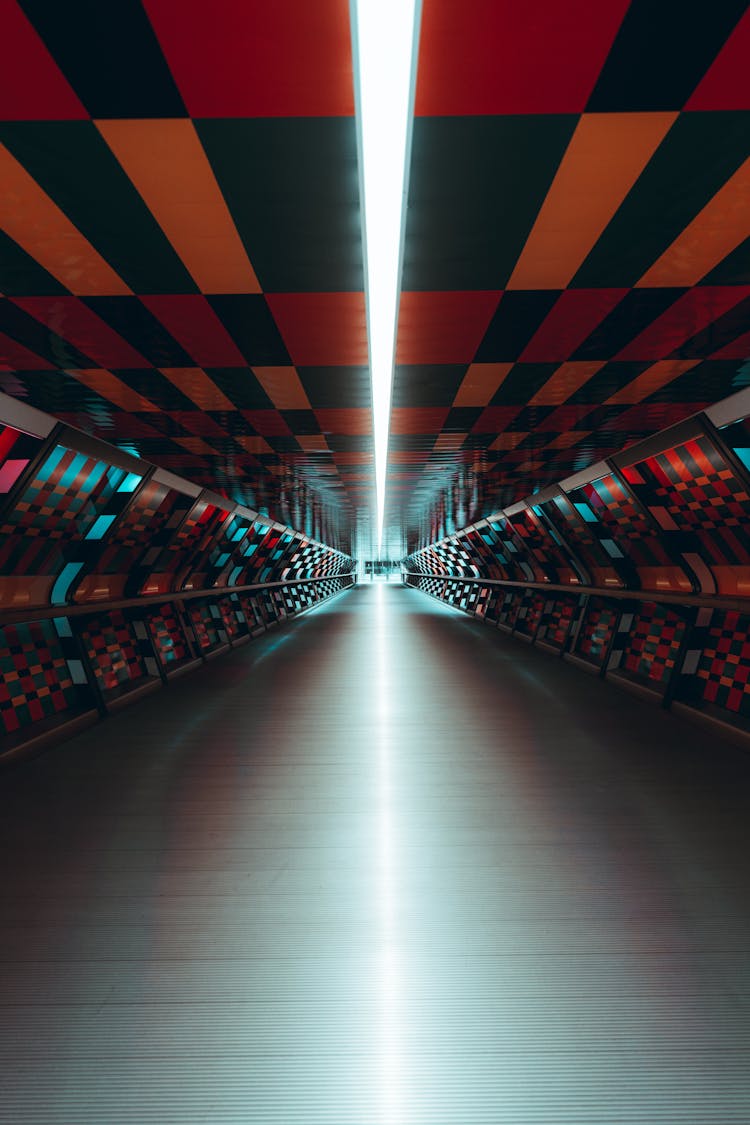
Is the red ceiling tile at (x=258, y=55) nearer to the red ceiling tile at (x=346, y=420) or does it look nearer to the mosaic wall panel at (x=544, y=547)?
the red ceiling tile at (x=346, y=420)

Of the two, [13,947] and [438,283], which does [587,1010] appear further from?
[438,283]

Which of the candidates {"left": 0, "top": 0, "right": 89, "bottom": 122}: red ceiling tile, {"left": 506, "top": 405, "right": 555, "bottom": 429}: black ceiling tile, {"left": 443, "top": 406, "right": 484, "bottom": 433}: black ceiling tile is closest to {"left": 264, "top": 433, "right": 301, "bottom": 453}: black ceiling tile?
{"left": 443, "top": 406, "right": 484, "bottom": 433}: black ceiling tile

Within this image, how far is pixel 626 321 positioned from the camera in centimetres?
296

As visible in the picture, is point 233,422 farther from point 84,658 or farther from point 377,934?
point 377,934

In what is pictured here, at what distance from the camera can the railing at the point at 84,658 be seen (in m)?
4.28

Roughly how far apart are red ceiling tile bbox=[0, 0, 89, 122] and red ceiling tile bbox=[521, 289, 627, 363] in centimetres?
220

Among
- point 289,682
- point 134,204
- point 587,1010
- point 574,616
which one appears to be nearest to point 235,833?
point 587,1010

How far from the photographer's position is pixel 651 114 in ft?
5.46

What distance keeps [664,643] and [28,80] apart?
6.30m

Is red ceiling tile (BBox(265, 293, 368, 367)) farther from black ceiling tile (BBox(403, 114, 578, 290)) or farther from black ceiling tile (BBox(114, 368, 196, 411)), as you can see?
black ceiling tile (BBox(114, 368, 196, 411))

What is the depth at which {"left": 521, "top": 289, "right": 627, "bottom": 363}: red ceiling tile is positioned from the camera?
2.70 m

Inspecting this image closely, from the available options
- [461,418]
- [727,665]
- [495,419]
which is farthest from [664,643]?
[461,418]

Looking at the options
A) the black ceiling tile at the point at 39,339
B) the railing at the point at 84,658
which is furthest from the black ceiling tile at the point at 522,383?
the railing at the point at 84,658

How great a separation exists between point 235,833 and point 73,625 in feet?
10.7
